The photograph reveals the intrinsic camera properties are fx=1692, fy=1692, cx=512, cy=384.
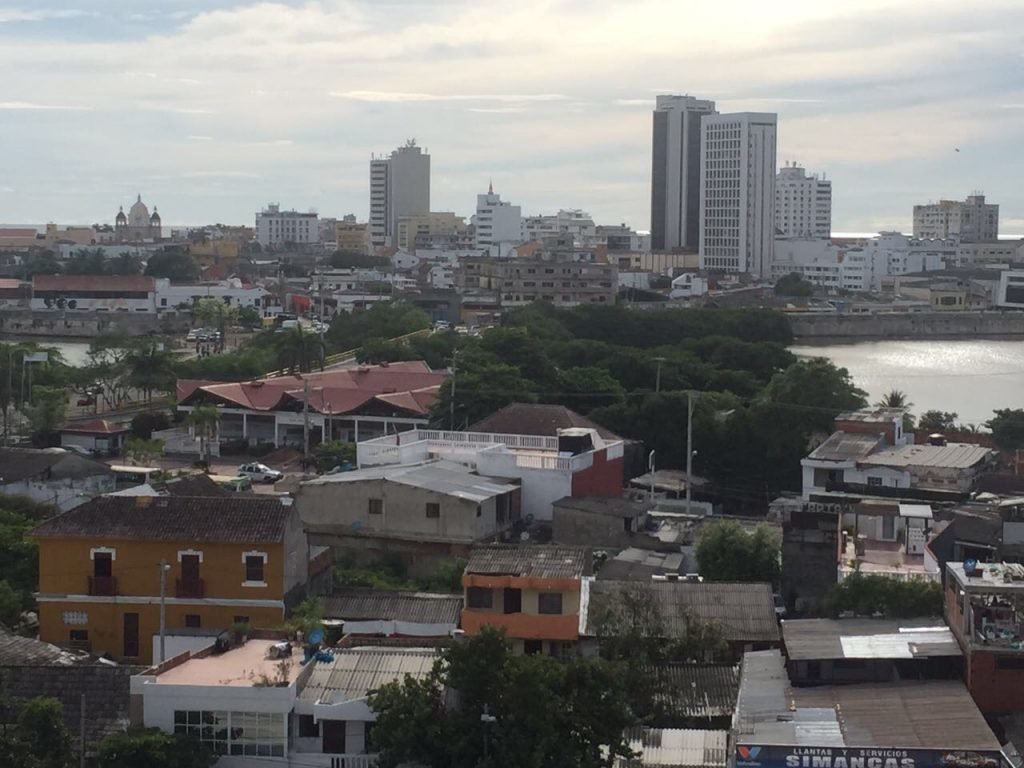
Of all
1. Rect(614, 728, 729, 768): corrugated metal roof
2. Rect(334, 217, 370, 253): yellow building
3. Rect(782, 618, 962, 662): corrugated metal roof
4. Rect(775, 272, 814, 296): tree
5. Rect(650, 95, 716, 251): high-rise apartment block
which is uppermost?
Rect(650, 95, 716, 251): high-rise apartment block

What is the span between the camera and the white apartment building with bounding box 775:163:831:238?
66125mm

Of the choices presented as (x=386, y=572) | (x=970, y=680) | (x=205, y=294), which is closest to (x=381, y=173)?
(x=205, y=294)

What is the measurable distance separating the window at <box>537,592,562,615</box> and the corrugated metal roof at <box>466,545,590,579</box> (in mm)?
76

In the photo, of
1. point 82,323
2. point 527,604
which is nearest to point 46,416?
point 527,604

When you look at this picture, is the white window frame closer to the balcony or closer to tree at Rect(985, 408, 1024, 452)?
the balcony

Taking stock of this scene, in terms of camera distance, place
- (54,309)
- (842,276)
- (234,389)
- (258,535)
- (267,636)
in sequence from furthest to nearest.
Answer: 1. (842,276)
2. (54,309)
3. (234,389)
4. (258,535)
5. (267,636)

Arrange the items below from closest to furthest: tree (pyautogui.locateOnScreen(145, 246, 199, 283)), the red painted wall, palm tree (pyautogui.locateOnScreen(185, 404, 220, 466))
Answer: the red painted wall → palm tree (pyautogui.locateOnScreen(185, 404, 220, 466)) → tree (pyautogui.locateOnScreen(145, 246, 199, 283))

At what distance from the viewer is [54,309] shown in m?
35.1

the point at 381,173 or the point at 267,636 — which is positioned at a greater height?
the point at 381,173

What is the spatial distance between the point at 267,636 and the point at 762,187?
4672 centimetres

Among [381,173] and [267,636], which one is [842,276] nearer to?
[381,173]

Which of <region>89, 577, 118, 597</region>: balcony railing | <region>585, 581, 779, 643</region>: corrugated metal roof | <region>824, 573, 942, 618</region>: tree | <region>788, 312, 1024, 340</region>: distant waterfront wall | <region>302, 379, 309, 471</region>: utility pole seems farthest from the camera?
<region>788, 312, 1024, 340</region>: distant waterfront wall

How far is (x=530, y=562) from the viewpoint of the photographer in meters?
7.42

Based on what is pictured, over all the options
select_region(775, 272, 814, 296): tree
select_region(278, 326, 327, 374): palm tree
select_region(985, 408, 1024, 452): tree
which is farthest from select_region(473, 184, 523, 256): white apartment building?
select_region(985, 408, 1024, 452): tree
